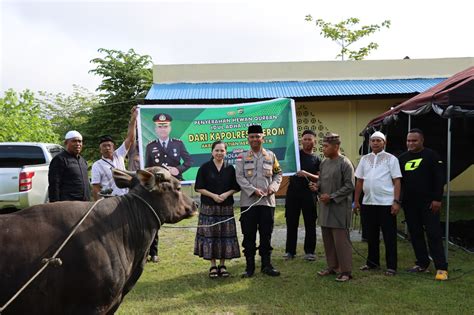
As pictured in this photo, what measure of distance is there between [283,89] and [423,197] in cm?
907

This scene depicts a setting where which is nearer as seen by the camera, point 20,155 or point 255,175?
point 255,175

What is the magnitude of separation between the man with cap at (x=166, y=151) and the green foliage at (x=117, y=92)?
15.3 metres

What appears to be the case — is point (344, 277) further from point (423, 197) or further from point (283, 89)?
point (283, 89)

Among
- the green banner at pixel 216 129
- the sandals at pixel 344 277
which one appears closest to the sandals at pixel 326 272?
the sandals at pixel 344 277

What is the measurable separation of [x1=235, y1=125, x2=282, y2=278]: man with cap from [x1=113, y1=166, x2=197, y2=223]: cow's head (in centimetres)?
247

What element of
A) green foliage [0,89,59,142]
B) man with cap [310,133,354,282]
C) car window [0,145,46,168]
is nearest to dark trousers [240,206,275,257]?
man with cap [310,133,354,282]

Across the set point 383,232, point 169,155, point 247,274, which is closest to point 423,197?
point 383,232

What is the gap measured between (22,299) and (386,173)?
4.70m

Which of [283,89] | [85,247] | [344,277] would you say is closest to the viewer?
[85,247]

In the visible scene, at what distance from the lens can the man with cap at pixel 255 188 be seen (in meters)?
5.62

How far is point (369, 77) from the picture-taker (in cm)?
1541

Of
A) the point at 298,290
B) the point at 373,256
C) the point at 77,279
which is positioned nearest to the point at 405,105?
the point at 373,256

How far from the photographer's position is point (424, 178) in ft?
18.8

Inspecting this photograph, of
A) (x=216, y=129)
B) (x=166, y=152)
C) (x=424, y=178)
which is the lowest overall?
(x=424, y=178)
